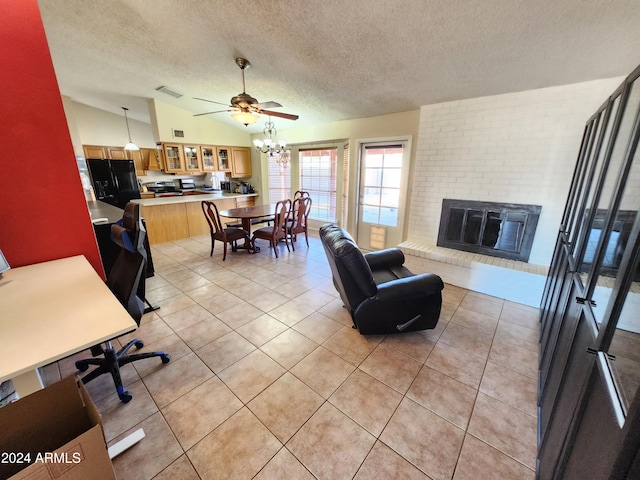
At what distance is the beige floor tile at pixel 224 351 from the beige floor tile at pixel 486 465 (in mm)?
1563

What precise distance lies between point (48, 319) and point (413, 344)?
235 cm

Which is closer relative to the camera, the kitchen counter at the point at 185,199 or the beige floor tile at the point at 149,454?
the beige floor tile at the point at 149,454

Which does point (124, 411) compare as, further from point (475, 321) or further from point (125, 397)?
point (475, 321)

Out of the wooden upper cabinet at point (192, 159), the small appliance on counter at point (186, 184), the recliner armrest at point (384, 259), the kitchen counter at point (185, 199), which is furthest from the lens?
the small appliance on counter at point (186, 184)

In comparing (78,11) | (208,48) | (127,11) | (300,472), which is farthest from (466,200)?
(78,11)

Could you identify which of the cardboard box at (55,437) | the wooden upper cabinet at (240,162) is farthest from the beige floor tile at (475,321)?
the wooden upper cabinet at (240,162)

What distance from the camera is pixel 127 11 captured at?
2.48 meters

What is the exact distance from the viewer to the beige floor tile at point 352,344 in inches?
80.0

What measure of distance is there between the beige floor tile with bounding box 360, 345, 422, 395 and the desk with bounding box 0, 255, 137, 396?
1.59 metres

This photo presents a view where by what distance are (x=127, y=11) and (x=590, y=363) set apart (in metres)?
4.23

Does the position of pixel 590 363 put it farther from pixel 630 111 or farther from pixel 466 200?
pixel 466 200

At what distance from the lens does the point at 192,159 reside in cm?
568

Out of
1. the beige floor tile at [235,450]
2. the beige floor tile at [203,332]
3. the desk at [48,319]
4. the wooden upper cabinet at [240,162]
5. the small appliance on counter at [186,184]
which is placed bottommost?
the beige floor tile at [235,450]

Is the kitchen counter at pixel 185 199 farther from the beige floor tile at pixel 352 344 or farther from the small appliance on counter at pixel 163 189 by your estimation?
the beige floor tile at pixel 352 344
